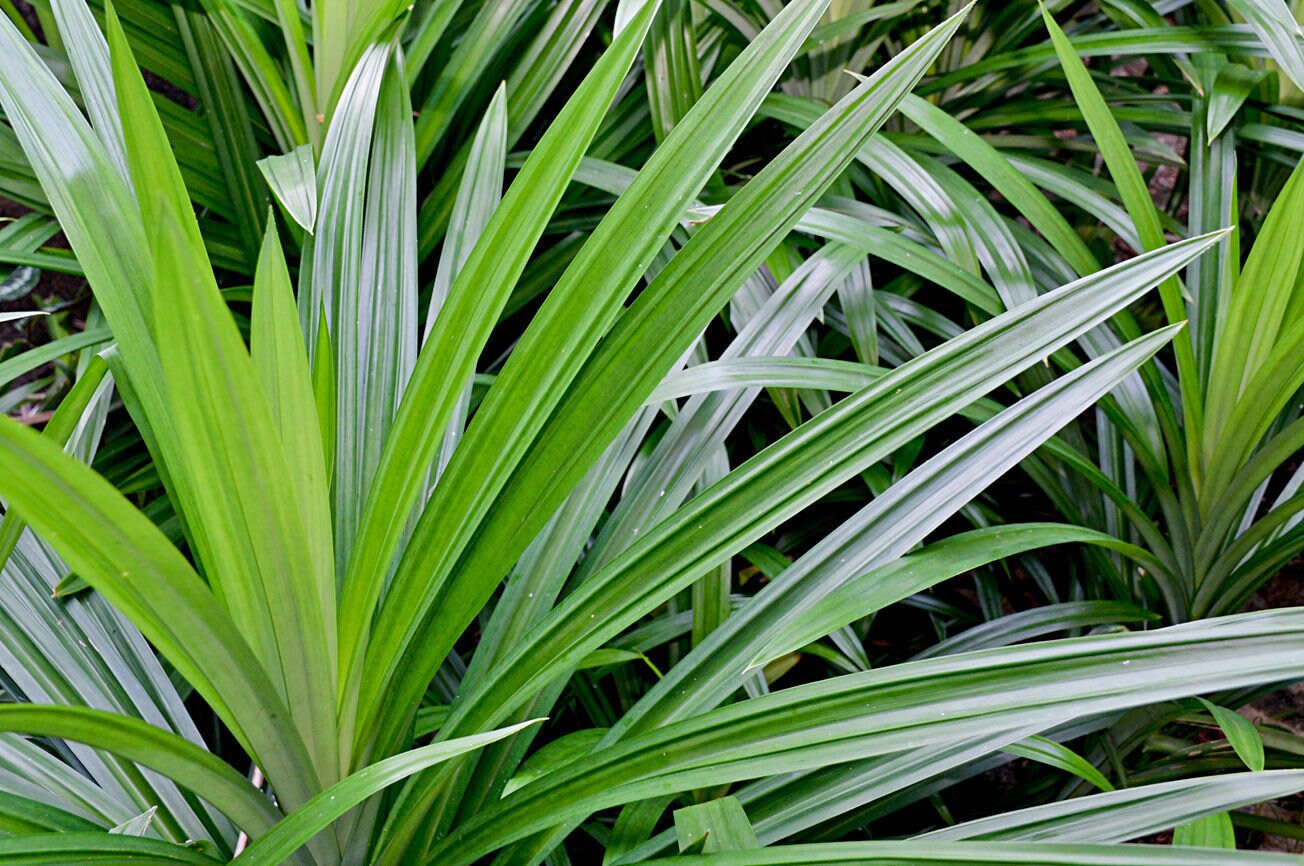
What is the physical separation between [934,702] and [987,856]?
3.1 inches

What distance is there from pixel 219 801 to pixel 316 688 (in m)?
0.10

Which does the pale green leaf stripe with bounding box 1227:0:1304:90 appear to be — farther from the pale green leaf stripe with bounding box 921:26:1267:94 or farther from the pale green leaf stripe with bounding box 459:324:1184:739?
the pale green leaf stripe with bounding box 459:324:1184:739

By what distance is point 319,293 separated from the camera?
811mm

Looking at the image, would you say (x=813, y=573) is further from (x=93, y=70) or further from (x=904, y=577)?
(x=93, y=70)

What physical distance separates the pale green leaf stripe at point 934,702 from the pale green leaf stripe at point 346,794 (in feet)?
0.36

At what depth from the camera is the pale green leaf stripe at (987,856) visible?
455 millimetres

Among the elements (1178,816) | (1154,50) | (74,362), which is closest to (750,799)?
(1178,816)

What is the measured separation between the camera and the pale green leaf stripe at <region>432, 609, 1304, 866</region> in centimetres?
50

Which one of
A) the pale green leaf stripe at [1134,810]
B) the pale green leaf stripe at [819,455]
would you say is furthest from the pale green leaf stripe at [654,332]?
the pale green leaf stripe at [1134,810]

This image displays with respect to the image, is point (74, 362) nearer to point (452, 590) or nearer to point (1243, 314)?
point (452, 590)

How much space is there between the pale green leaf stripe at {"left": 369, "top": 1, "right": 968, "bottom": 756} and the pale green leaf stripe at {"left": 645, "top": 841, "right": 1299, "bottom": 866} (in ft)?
0.66

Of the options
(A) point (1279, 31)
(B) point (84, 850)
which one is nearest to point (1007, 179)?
(A) point (1279, 31)

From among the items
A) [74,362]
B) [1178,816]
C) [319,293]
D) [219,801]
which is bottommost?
[1178,816]

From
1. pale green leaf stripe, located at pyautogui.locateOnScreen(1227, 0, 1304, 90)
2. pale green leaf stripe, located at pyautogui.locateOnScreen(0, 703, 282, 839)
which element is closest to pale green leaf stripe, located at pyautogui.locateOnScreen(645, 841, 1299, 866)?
pale green leaf stripe, located at pyautogui.locateOnScreen(0, 703, 282, 839)
